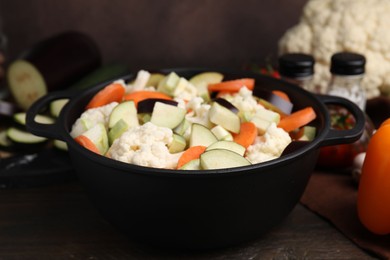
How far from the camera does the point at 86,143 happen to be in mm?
1278

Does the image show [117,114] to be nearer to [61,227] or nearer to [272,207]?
[61,227]

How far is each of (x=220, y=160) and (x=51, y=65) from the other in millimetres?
1091

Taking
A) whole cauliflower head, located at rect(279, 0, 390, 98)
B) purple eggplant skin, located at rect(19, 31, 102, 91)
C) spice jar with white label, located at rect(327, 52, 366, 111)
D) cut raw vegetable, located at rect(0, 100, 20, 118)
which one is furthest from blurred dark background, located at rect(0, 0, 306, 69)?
spice jar with white label, located at rect(327, 52, 366, 111)

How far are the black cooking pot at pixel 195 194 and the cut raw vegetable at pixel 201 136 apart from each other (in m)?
0.17

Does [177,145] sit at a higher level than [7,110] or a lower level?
higher

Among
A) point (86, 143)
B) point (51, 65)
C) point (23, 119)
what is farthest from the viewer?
point (51, 65)

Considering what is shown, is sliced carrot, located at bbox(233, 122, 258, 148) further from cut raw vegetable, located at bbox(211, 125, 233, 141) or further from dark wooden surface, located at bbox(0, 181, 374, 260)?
dark wooden surface, located at bbox(0, 181, 374, 260)

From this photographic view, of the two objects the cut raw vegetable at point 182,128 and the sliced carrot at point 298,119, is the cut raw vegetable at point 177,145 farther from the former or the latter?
the sliced carrot at point 298,119

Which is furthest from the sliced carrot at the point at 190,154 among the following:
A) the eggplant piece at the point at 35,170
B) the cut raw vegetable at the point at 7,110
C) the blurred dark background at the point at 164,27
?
the blurred dark background at the point at 164,27

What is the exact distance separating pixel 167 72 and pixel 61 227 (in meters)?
0.51

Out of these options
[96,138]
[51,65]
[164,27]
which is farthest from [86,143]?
[164,27]

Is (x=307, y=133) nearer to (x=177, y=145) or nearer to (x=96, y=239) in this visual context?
Answer: (x=177, y=145)

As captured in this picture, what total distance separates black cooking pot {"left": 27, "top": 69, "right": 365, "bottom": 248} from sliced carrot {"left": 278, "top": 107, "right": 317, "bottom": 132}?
0.06 meters

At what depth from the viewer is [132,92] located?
5.05ft
